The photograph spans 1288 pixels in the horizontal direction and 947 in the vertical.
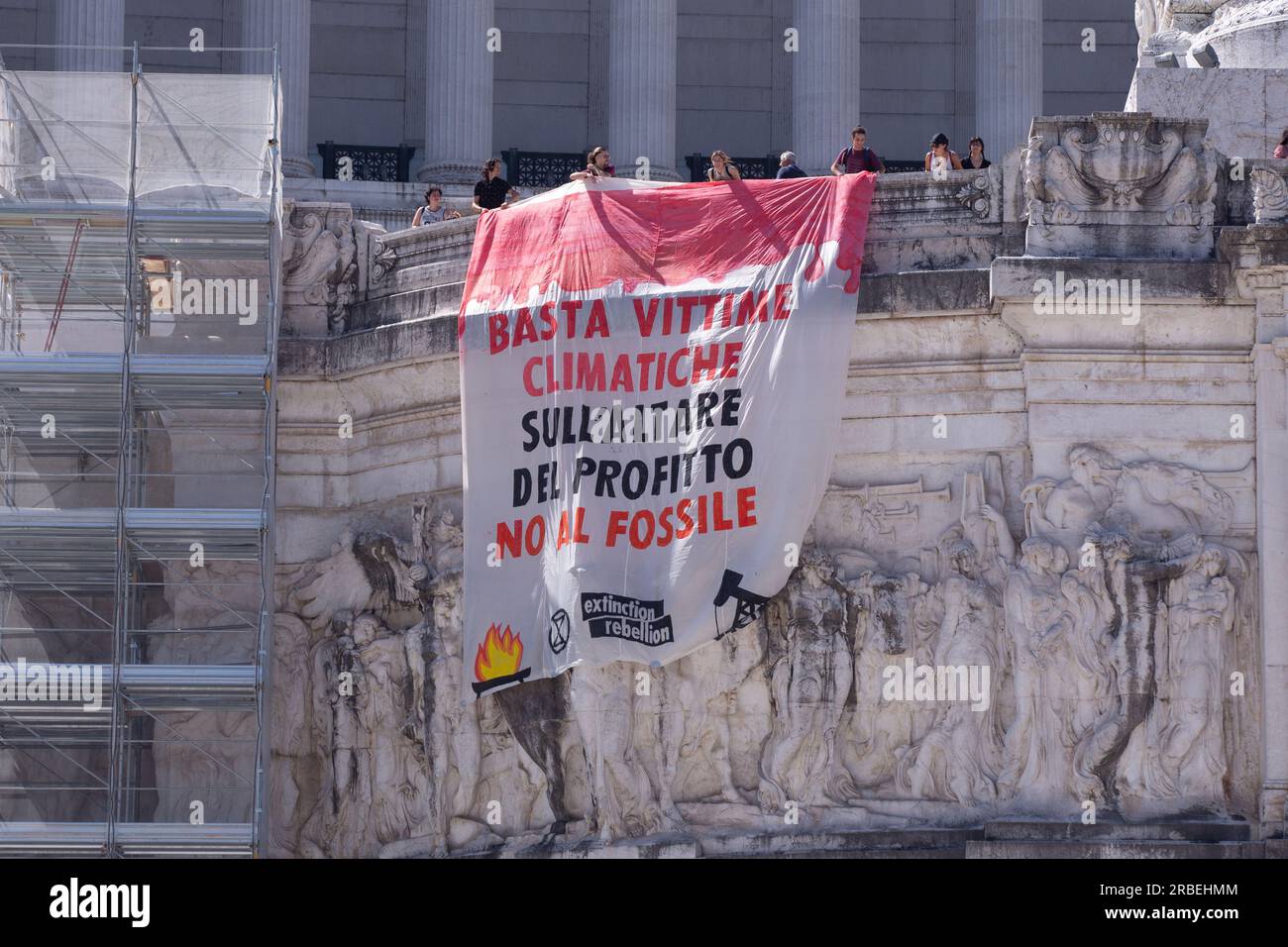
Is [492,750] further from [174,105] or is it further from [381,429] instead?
[174,105]

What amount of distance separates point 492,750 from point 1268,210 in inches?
458

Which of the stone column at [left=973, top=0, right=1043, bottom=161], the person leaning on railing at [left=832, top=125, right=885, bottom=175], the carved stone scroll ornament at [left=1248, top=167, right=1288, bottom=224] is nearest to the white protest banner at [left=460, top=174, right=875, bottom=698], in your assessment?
the person leaning on railing at [left=832, top=125, right=885, bottom=175]

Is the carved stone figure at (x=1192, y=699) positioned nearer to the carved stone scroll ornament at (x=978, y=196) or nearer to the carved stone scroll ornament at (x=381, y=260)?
the carved stone scroll ornament at (x=978, y=196)

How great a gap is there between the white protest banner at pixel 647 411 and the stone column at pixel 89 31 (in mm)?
26024

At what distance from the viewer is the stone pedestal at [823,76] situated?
65.1m

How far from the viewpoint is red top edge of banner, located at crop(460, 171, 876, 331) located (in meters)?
38.4

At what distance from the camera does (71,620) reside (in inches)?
1593

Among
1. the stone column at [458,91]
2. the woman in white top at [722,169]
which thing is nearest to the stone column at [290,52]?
the stone column at [458,91]

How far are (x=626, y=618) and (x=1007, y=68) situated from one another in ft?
106

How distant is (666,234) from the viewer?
39031mm

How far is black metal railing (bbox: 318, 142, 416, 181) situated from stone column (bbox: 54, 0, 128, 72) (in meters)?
5.36

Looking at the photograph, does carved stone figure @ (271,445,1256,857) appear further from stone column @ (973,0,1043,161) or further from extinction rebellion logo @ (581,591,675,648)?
stone column @ (973,0,1043,161)
